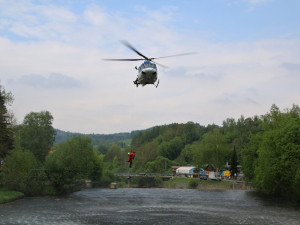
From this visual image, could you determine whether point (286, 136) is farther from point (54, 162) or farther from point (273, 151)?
point (54, 162)

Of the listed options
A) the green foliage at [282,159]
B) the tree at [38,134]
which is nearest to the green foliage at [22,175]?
the tree at [38,134]

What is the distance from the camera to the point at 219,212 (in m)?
55.1

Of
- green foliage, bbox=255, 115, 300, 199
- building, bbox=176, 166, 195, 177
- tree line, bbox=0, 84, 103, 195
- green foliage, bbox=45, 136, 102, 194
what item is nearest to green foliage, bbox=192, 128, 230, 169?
building, bbox=176, 166, 195, 177

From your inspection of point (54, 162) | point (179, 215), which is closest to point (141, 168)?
point (54, 162)

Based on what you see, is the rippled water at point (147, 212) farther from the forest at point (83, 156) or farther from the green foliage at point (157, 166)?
the green foliage at point (157, 166)

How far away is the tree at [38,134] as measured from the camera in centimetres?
10097

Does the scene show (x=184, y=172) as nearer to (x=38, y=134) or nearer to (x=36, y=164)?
(x=38, y=134)

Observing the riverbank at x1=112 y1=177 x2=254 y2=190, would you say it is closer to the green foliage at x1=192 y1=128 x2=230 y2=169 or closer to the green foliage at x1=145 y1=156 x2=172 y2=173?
→ the green foliage at x1=192 y1=128 x2=230 y2=169

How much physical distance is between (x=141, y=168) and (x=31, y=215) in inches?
4733

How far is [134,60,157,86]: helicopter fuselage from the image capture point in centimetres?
3812

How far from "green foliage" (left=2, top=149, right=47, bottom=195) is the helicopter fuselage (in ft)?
160

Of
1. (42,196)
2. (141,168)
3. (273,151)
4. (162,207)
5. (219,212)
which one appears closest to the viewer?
(219,212)

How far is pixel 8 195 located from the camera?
226 feet

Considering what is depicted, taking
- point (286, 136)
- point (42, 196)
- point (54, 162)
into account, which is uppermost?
point (286, 136)
